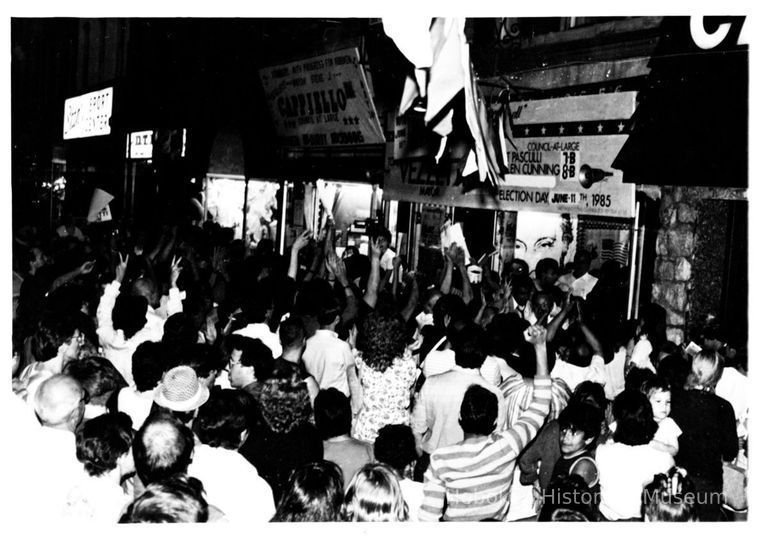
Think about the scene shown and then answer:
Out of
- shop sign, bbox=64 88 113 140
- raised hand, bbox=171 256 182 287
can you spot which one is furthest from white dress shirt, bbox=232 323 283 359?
shop sign, bbox=64 88 113 140

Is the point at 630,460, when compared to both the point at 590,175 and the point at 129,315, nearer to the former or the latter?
the point at 129,315

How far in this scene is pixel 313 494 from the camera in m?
4.47

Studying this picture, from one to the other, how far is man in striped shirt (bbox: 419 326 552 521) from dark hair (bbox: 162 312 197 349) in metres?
2.02

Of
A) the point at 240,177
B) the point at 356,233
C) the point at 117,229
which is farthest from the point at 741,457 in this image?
the point at 117,229

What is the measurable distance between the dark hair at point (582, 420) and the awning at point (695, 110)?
2.96 metres

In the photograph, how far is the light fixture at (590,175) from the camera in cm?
902

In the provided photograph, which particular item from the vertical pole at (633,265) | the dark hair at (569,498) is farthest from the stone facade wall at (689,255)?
the dark hair at (569,498)

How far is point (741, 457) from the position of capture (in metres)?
6.08

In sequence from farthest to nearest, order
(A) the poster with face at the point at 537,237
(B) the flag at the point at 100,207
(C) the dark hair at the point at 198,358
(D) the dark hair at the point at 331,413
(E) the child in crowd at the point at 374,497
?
(B) the flag at the point at 100,207
(A) the poster with face at the point at 537,237
(C) the dark hair at the point at 198,358
(D) the dark hair at the point at 331,413
(E) the child in crowd at the point at 374,497

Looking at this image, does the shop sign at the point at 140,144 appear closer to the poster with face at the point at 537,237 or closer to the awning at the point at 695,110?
the poster with face at the point at 537,237

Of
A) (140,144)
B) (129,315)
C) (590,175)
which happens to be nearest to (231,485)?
(129,315)
